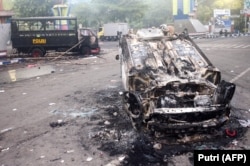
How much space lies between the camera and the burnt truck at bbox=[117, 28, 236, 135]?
5.27 metres

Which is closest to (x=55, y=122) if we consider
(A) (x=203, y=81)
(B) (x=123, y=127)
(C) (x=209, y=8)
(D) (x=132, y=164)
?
(B) (x=123, y=127)

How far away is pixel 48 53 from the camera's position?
800 inches

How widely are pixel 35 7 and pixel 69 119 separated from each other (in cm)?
2477

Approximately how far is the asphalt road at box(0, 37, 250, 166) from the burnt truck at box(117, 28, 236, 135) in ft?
1.82

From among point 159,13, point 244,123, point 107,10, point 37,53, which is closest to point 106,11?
point 107,10

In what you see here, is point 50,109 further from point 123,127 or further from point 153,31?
point 153,31

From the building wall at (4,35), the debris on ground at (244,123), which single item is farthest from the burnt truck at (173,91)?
the building wall at (4,35)

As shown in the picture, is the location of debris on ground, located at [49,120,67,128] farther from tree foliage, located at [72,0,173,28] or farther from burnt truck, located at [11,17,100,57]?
tree foliage, located at [72,0,173,28]

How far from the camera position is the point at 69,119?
7.05 m

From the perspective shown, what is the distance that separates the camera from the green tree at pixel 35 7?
95.8 ft

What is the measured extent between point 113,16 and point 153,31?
33177 millimetres

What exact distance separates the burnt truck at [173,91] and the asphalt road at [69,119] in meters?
0.56

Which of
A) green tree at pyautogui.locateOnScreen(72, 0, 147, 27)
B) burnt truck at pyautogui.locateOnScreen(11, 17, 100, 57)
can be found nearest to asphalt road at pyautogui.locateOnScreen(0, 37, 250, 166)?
burnt truck at pyautogui.locateOnScreen(11, 17, 100, 57)

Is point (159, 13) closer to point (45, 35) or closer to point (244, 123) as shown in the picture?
point (45, 35)
